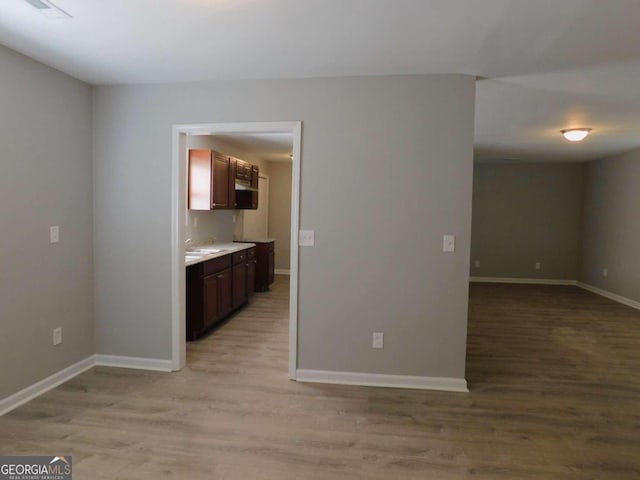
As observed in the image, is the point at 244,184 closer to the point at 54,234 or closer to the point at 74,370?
the point at 54,234

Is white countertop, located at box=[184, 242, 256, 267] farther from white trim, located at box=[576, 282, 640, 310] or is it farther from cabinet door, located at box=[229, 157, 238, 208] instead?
white trim, located at box=[576, 282, 640, 310]

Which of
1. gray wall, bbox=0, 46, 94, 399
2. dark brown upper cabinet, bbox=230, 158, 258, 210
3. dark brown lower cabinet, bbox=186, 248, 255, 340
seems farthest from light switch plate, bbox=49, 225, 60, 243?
dark brown upper cabinet, bbox=230, 158, 258, 210

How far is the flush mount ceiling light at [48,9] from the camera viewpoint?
6.87 ft

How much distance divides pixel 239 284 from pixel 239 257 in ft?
1.18

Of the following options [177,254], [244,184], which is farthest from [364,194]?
[244,184]

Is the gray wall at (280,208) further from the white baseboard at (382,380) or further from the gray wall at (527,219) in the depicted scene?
the white baseboard at (382,380)

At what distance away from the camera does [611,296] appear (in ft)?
22.4

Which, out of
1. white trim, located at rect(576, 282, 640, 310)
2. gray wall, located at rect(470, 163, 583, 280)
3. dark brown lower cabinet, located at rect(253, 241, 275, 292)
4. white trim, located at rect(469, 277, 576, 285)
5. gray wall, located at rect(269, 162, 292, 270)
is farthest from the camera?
gray wall, located at rect(269, 162, 292, 270)

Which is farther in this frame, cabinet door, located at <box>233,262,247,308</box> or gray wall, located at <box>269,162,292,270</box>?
gray wall, located at <box>269,162,292,270</box>

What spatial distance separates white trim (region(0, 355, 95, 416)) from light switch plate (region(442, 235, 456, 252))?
3119mm

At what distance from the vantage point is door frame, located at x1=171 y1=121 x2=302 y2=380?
10.7 feet

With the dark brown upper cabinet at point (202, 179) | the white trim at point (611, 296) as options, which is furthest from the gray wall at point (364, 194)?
the white trim at point (611, 296)

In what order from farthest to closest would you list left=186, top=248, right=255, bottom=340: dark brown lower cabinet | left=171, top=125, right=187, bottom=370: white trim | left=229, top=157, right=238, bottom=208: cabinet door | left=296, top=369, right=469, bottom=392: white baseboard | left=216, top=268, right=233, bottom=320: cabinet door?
left=229, top=157, right=238, bottom=208: cabinet door < left=216, top=268, right=233, bottom=320: cabinet door < left=186, top=248, right=255, bottom=340: dark brown lower cabinet < left=171, top=125, right=187, bottom=370: white trim < left=296, top=369, right=469, bottom=392: white baseboard

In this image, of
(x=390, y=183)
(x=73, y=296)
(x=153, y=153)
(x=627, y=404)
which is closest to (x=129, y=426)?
(x=73, y=296)
